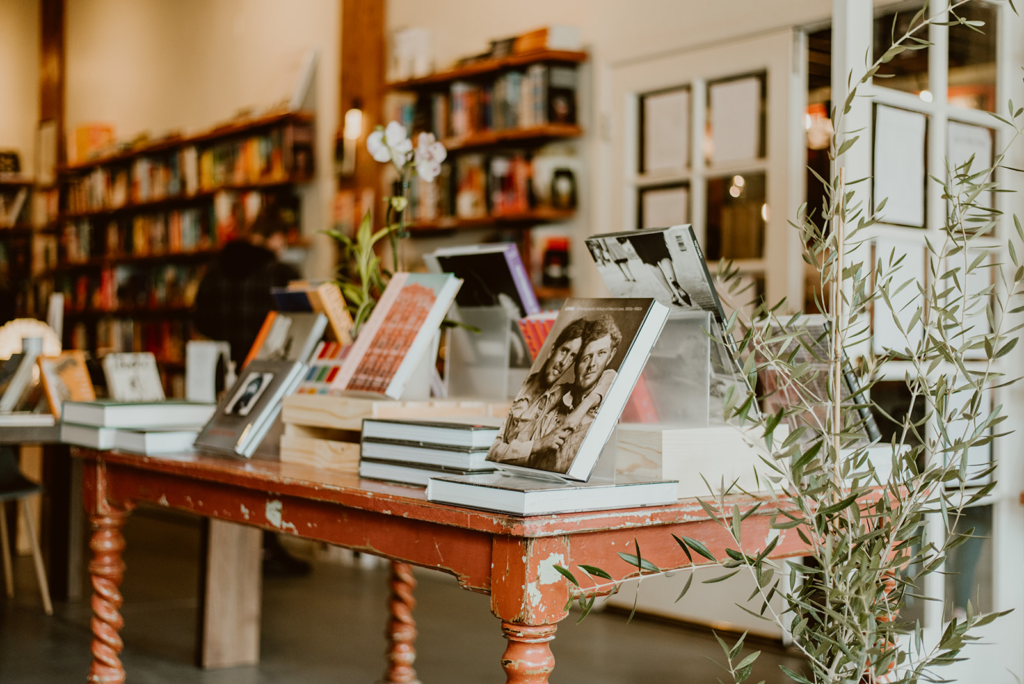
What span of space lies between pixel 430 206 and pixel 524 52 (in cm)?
93

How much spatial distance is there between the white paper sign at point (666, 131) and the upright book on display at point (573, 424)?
2.68 m

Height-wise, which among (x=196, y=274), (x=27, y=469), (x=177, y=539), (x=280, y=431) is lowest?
(x=177, y=539)

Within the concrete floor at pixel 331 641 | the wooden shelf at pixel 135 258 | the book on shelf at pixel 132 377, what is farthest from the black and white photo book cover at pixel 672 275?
the wooden shelf at pixel 135 258

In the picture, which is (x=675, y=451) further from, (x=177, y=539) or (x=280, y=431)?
(x=177, y=539)

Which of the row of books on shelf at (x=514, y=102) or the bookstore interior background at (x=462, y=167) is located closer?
the bookstore interior background at (x=462, y=167)

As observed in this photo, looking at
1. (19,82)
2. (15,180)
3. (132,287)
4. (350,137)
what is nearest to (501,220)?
(350,137)

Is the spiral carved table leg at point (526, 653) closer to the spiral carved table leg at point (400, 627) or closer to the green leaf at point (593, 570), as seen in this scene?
the green leaf at point (593, 570)

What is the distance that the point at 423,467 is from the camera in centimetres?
172

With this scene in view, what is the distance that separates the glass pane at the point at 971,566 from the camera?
105 inches

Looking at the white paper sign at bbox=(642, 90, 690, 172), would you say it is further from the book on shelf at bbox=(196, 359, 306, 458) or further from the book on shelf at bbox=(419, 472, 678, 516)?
the book on shelf at bbox=(419, 472, 678, 516)

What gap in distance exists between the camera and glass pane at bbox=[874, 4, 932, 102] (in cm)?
257

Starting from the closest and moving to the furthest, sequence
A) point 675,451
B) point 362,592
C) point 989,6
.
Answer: point 675,451, point 989,6, point 362,592

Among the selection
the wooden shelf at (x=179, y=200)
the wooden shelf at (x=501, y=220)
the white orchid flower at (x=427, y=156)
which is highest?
the wooden shelf at (x=179, y=200)

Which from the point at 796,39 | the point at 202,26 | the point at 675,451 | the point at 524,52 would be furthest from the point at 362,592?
the point at 202,26
